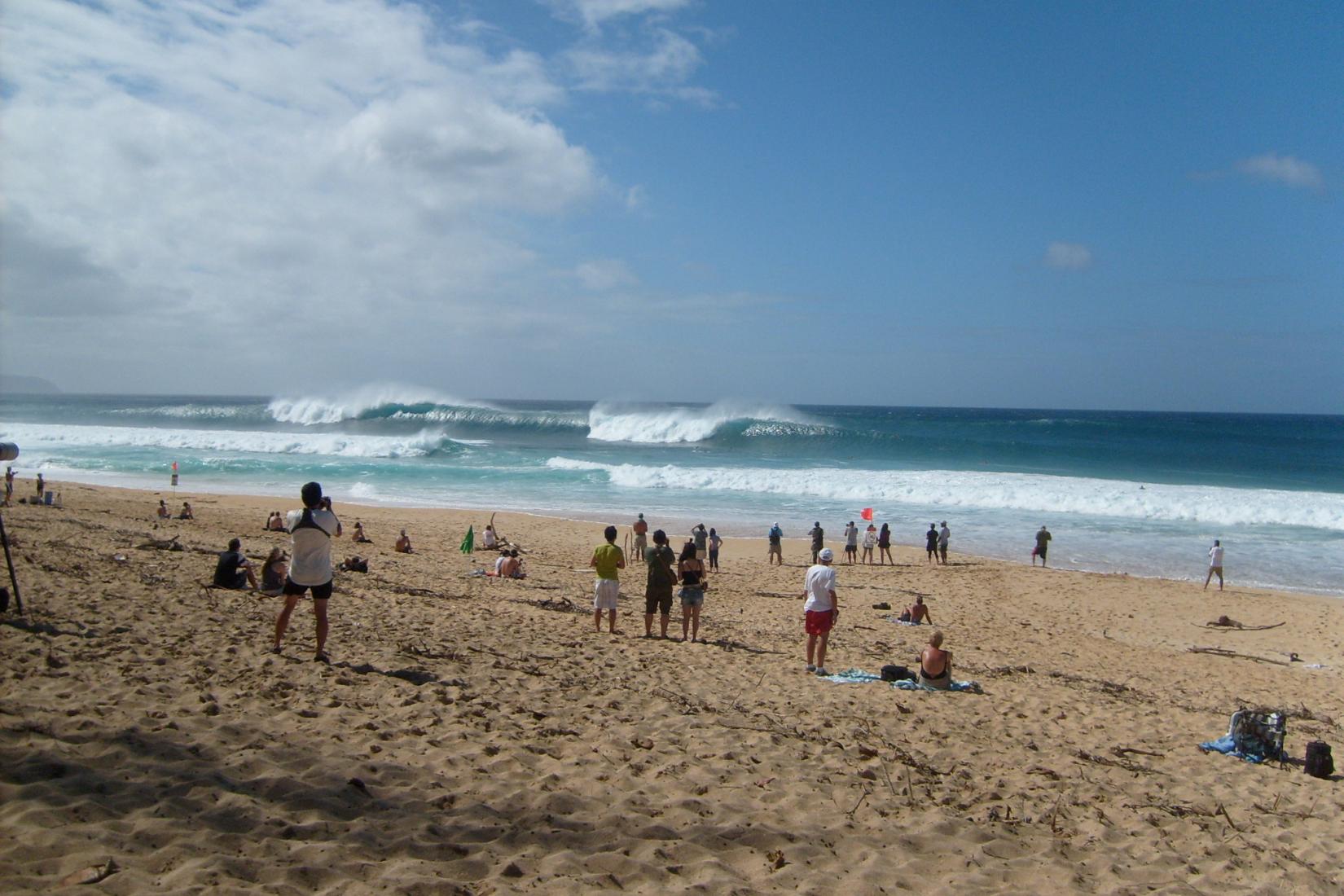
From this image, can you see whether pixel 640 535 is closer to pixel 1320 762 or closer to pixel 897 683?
pixel 897 683

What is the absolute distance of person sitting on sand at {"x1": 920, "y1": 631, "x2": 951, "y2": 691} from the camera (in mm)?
7887

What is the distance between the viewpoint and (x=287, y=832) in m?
3.68

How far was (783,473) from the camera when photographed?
3603cm

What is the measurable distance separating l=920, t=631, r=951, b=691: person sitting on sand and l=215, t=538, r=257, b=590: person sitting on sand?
7.16 m

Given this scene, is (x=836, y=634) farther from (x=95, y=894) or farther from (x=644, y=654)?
Answer: (x=95, y=894)

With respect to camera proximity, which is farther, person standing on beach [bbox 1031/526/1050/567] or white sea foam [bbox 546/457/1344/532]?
white sea foam [bbox 546/457/1344/532]

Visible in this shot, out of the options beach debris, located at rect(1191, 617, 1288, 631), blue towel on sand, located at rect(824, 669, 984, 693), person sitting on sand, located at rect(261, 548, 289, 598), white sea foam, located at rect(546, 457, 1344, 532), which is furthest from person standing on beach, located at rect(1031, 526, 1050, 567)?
person sitting on sand, located at rect(261, 548, 289, 598)

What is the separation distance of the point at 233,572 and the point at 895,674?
7137 millimetres

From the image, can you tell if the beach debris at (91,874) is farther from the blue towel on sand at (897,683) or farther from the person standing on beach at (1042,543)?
the person standing on beach at (1042,543)

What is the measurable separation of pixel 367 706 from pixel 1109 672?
9.12 meters

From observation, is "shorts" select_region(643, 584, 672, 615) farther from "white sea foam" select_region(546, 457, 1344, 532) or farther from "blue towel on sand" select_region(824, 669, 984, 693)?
"white sea foam" select_region(546, 457, 1344, 532)

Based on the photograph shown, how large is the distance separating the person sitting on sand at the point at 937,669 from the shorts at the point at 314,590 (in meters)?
5.44

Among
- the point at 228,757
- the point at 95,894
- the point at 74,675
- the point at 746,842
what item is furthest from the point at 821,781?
the point at 74,675

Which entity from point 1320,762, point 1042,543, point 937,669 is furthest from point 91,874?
point 1042,543
